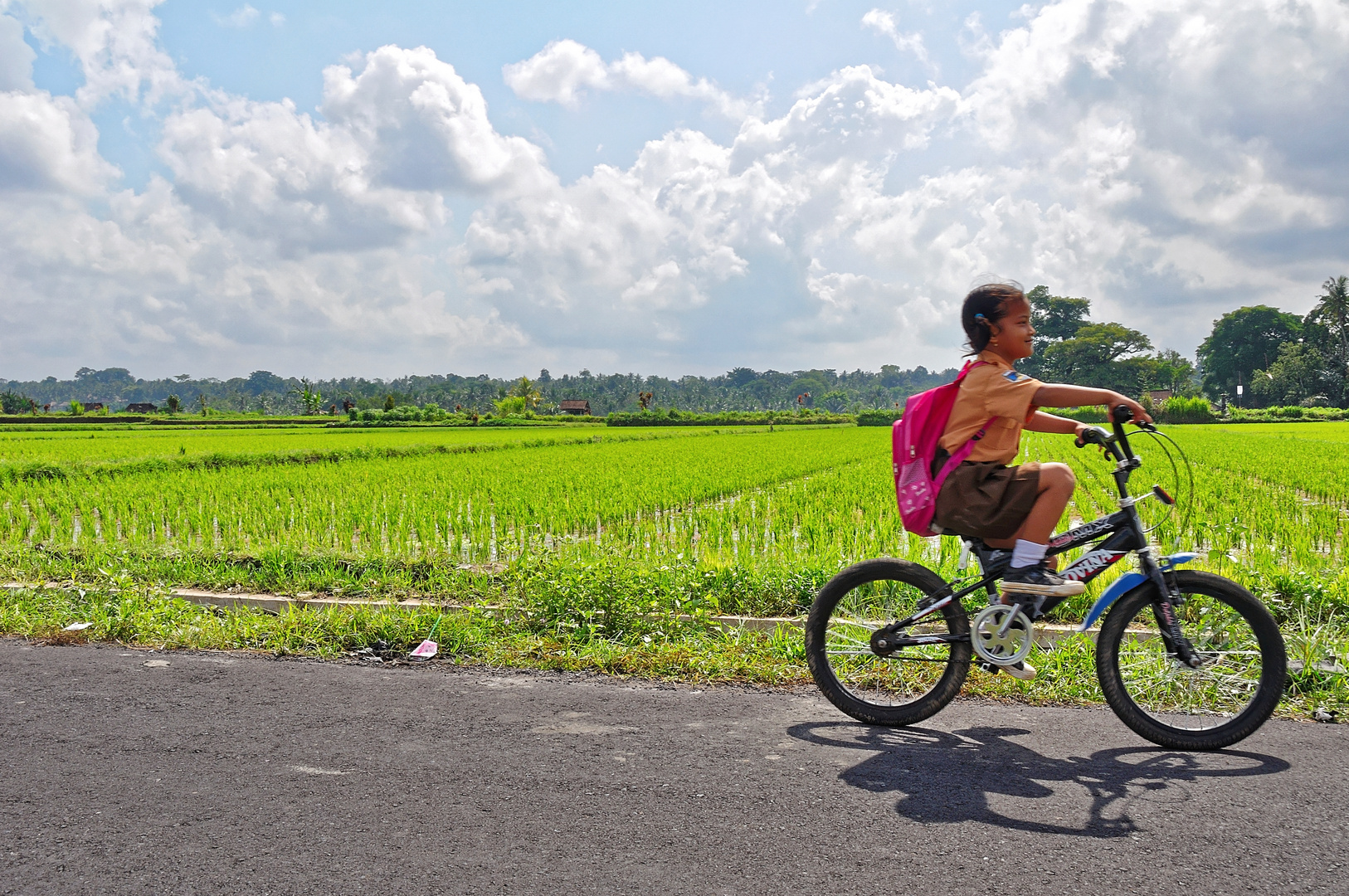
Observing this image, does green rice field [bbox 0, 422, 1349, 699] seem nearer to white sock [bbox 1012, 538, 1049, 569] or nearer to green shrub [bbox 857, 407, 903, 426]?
white sock [bbox 1012, 538, 1049, 569]

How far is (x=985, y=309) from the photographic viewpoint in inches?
118

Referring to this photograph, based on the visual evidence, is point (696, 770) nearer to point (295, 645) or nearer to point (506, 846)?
point (506, 846)

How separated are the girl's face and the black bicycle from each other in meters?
0.40

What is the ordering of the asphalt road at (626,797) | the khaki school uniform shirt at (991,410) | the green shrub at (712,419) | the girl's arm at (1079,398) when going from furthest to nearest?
1. the green shrub at (712,419)
2. the khaki school uniform shirt at (991,410)
3. the girl's arm at (1079,398)
4. the asphalt road at (626,797)

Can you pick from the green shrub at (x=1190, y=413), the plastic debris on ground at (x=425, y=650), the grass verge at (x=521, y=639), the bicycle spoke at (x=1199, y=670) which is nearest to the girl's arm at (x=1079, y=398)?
the bicycle spoke at (x=1199, y=670)

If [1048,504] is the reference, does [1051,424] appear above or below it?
above

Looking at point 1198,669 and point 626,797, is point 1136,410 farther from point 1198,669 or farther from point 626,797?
point 626,797

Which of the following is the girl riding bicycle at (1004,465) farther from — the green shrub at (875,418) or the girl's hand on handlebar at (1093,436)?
the green shrub at (875,418)

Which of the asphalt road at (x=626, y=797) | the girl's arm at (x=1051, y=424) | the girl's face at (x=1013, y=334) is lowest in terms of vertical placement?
the asphalt road at (x=626, y=797)

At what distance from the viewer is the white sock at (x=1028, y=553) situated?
292 centimetres

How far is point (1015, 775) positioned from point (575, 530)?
6.83 m

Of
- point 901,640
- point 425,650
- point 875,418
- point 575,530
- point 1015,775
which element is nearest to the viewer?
point 1015,775

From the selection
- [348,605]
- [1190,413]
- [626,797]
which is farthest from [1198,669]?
[1190,413]

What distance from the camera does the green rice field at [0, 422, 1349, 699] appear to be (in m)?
4.65
